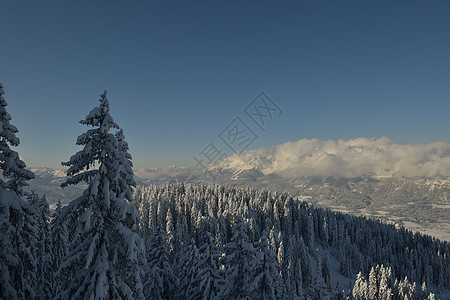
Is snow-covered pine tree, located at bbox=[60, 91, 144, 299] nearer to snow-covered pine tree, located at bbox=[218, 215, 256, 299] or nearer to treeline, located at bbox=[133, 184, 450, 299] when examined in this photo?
treeline, located at bbox=[133, 184, 450, 299]

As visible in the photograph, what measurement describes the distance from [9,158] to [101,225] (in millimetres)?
8222

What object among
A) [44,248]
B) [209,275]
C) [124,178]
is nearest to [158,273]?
[209,275]

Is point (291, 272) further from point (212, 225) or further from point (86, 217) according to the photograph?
point (86, 217)

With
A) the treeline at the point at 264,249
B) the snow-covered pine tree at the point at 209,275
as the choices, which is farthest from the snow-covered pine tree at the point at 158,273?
the snow-covered pine tree at the point at 209,275

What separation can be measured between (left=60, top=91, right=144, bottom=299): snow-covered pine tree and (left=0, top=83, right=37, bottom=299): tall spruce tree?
4561 millimetres

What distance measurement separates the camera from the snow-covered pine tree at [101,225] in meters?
10.3

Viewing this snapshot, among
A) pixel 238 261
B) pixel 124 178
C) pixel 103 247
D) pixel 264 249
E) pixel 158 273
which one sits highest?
pixel 124 178

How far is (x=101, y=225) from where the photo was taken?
1071cm

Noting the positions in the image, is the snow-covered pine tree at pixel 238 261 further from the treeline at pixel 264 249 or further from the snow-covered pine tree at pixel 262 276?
the snow-covered pine tree at pixel 262 276

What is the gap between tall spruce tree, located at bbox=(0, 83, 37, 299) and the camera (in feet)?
41.1

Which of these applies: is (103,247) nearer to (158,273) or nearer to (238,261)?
(238,261)

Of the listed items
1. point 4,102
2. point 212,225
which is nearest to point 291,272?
point 212,225

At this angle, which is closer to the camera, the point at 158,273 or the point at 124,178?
the point at 124,178

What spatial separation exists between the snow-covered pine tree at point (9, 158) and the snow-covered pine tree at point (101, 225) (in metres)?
5.72
